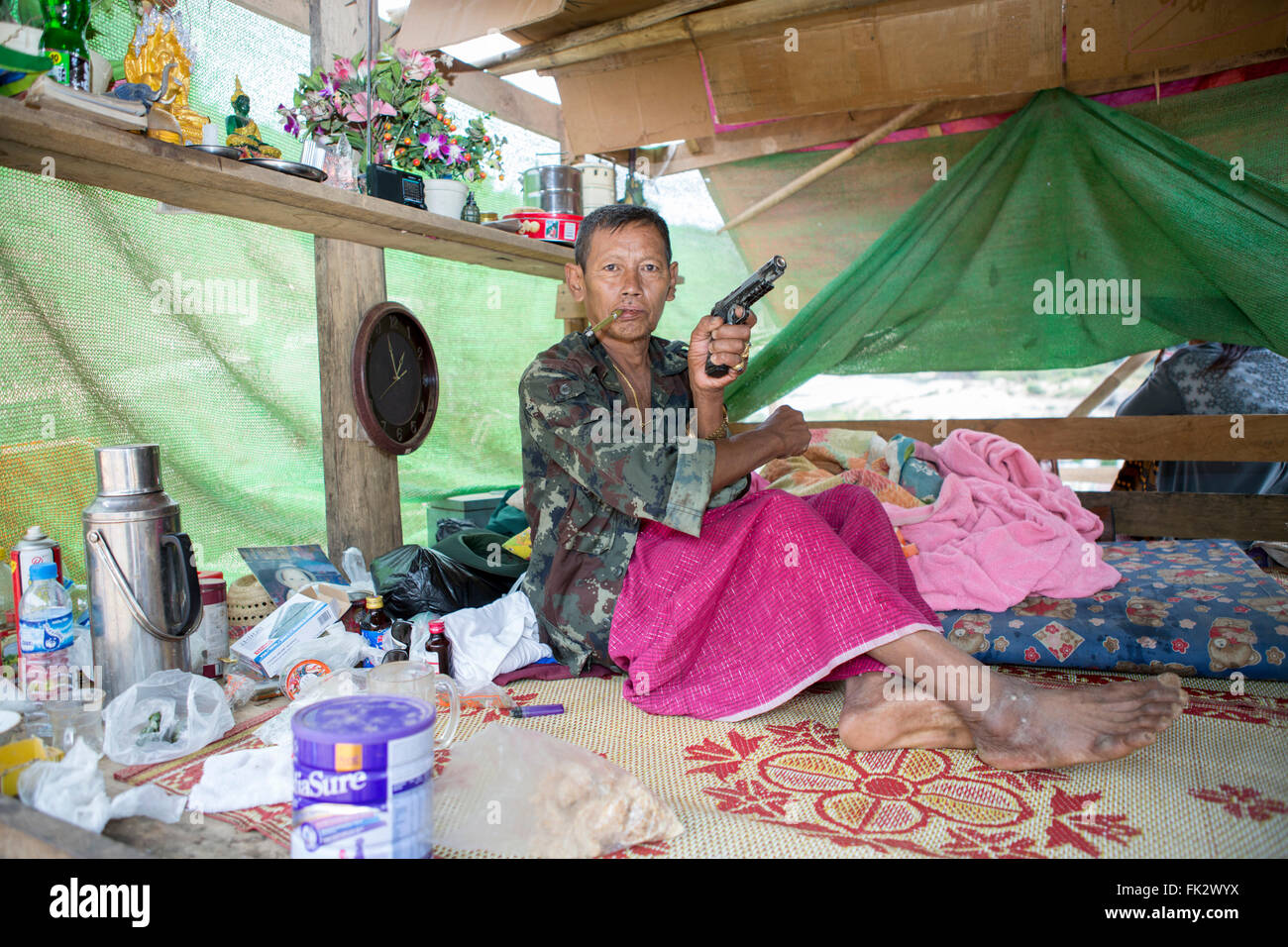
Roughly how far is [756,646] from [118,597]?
1.39m

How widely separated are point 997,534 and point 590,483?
140 cm

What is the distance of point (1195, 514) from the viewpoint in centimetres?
320

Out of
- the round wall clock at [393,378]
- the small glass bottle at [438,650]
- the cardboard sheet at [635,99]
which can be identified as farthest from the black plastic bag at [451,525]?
the cardboard sheet at [635,99]

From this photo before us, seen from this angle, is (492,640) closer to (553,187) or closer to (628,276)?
(628,276)

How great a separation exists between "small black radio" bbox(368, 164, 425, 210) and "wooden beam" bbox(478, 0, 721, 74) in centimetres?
110

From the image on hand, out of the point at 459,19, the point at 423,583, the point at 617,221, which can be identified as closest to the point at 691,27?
the point at 459,19

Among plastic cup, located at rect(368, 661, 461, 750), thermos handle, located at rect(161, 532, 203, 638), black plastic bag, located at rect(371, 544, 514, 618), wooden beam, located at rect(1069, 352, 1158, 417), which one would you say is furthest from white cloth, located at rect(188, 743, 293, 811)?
wooden beam, located at rect(1069, 352, 1158, 417)

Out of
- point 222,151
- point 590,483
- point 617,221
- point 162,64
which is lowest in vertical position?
point 590,483

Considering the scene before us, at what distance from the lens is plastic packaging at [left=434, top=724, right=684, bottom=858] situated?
4.12 ft

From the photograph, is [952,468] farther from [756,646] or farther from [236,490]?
[236,490]

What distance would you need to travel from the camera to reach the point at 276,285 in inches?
127

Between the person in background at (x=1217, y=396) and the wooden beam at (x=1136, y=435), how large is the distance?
462mm

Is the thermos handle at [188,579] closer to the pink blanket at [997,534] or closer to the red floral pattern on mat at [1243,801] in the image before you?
the pink blanket at [997,534]
